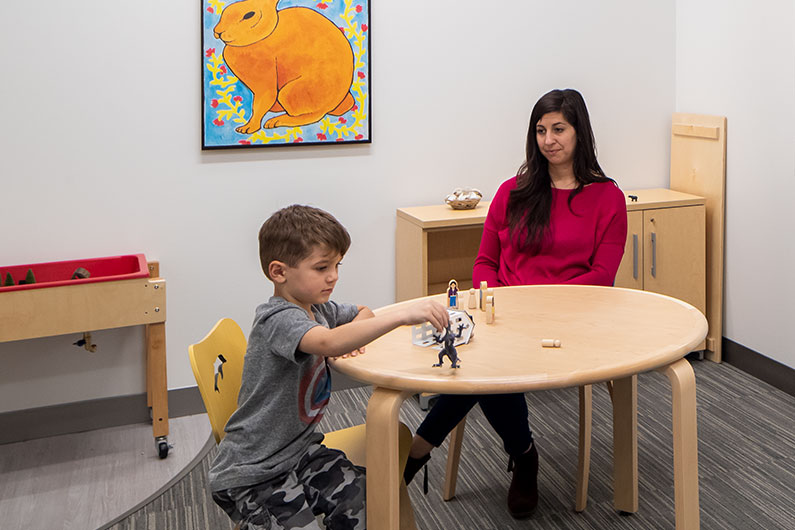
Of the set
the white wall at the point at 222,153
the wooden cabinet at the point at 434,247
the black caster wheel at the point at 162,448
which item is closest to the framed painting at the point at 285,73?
the white wall at the point at 222,153

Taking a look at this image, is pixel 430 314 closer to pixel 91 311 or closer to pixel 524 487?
pixel 524 487

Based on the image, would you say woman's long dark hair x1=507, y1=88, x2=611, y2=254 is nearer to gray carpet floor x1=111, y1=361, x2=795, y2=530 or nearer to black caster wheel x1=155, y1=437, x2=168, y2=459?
gray carpet floor x1=111, y1=361, x2=795, y2=530

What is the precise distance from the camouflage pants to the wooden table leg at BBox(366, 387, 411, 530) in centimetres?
5

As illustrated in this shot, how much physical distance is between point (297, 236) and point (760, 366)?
2.60 m

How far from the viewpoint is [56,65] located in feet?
10.1

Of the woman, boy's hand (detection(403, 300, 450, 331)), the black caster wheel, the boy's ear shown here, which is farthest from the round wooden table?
the black caster wheel

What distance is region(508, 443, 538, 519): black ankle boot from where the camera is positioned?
2590mm

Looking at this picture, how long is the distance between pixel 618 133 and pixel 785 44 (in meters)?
0.83

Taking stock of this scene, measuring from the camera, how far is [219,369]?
197cm

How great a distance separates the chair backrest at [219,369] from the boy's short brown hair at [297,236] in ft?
0.80

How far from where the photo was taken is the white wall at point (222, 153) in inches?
123

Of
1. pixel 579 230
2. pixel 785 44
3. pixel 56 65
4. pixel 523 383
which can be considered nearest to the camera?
pixel 523 383

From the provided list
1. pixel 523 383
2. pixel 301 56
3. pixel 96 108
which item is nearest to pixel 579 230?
pixel 523 383

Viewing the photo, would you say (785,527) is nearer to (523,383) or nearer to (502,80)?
(523,383)
